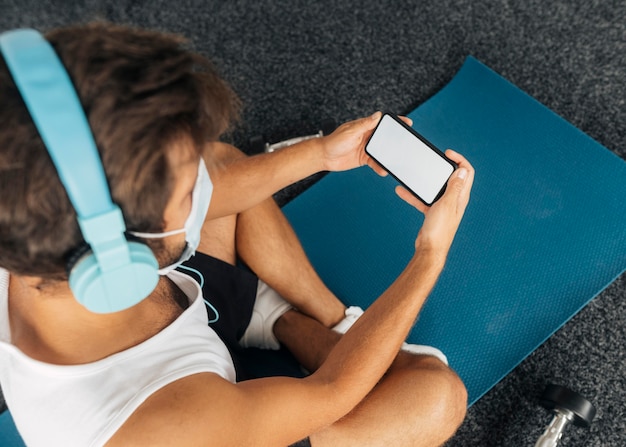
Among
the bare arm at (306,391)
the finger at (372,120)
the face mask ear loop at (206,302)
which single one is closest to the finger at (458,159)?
the bare arm at (306,391)

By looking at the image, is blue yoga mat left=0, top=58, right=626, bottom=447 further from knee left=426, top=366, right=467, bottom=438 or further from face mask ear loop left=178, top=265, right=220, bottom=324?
face mask ear loop left=178, top=265, right=220, bottom=324

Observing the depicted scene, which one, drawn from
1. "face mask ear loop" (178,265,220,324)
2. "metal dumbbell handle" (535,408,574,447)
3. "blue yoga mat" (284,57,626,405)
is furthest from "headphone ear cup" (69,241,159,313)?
"metal dumbbell handle" (535,408,574,447)

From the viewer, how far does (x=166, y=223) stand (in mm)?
655

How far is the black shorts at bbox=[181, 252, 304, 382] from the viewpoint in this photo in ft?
3.24

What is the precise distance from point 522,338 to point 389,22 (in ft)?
3.10

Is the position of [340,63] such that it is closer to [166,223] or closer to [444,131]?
[444,131]

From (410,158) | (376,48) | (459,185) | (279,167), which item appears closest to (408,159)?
(410,158)

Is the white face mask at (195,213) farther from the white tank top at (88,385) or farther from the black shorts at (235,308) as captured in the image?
the black shorts at (235,308)

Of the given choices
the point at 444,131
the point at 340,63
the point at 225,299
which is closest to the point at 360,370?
the point at 225,299

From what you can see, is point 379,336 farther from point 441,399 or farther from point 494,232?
point 494,232

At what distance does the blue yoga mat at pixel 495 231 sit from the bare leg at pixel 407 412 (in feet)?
0.56

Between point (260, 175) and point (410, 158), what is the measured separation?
262 mm

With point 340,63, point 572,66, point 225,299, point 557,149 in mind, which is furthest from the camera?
point 340,63

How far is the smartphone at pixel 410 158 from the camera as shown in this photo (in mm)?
952
